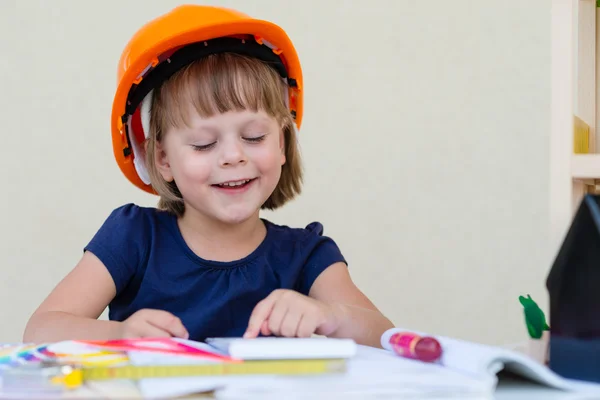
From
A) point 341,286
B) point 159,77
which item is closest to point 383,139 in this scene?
point 341,286

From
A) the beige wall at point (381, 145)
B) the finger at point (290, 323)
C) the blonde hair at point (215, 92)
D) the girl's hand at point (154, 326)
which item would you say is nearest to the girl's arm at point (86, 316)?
the girl's hand at point (154, 326)

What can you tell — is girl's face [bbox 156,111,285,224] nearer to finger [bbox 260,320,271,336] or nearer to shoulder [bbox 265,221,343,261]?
shoulder [bbox 265,221,343,261]

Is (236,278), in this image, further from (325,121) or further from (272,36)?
(325,121)

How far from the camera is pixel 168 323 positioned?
2.97 feet

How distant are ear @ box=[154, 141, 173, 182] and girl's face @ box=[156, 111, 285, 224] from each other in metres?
0.04

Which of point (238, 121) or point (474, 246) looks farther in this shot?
point (474, 246)

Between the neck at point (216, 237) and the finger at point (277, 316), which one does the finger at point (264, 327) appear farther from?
the neck at point (216, 237)

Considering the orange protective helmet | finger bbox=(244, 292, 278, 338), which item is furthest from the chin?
finger bbox=(244, 292, 278, 338)

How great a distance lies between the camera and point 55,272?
227 cm

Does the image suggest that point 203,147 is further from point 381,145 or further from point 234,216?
point 381,145

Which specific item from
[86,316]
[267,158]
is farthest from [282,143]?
[86,316]

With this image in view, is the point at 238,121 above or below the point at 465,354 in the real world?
above

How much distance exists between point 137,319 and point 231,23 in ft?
1.49

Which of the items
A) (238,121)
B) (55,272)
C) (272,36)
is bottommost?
(55,272)
